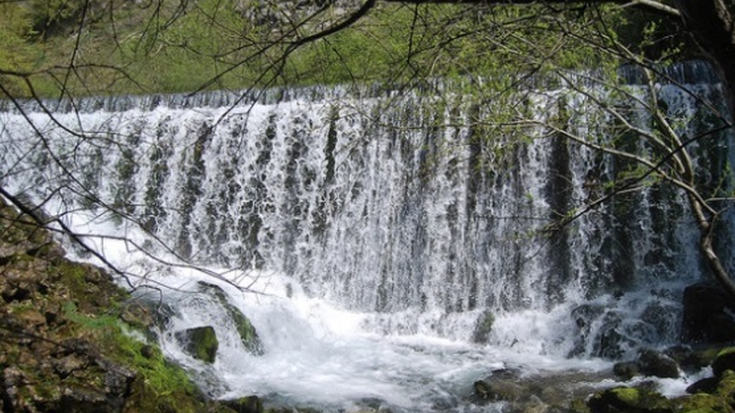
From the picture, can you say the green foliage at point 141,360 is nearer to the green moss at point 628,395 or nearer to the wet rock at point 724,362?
the green moss at point 628,395

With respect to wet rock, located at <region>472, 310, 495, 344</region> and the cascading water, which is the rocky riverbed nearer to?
the cascading water

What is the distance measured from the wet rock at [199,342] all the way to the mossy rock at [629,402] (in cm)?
413

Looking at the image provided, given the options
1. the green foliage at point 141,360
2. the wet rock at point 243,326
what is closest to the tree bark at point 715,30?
the green foliage at point 141,360

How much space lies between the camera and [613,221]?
1161cm

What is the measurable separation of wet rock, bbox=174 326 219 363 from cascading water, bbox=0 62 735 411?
128 mm

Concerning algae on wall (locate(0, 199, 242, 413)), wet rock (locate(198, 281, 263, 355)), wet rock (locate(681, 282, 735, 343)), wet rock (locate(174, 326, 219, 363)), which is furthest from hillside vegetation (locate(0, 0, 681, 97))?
wet rock (locate(681, 282, 735, 343))

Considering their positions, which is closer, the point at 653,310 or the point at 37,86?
the point at 653,310

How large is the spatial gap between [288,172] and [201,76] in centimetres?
503

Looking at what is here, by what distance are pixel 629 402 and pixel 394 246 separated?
5481 mm

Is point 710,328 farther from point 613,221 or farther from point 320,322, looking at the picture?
point 320,322

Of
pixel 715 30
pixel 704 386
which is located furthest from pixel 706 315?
pixel 715 30

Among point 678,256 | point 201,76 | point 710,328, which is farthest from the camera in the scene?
point 201,76

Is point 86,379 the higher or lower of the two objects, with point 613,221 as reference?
lower

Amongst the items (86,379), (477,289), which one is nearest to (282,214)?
(477,289)
